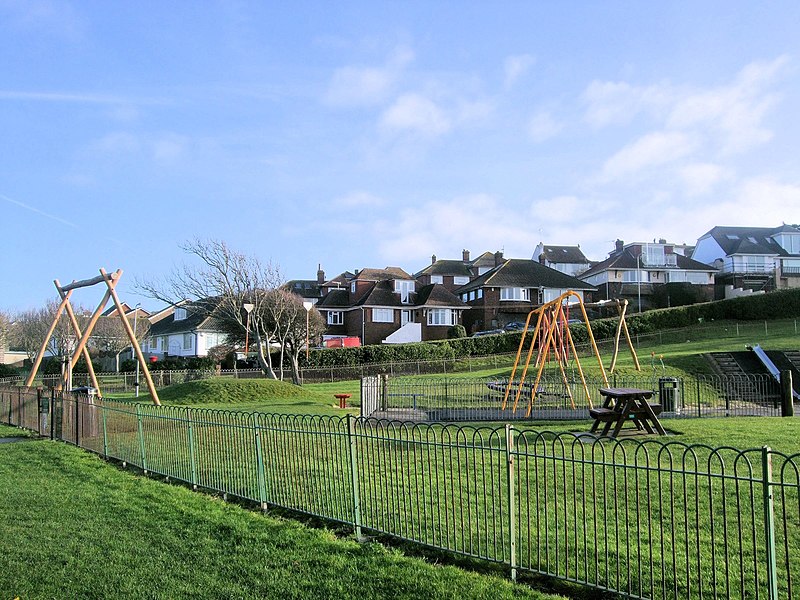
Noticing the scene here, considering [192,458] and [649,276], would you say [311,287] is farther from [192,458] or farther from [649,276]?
[192,458]

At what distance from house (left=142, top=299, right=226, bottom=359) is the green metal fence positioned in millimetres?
48045

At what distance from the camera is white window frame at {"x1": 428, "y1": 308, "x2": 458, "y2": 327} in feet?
205

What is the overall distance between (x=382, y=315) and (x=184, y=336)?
786 inches

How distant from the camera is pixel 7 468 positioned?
12.0 m

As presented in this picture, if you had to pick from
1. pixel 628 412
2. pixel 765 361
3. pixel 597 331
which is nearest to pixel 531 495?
pixel 628 412

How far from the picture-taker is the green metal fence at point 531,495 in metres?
5.43

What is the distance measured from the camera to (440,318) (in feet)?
205

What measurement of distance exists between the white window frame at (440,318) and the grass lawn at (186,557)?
53.3m

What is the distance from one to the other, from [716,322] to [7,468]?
48033mm

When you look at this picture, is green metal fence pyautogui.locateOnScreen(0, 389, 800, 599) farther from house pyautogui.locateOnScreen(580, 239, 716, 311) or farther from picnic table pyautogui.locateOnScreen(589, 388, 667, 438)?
house pyautogui.locateOnScreen(580, 239, 716, 311)

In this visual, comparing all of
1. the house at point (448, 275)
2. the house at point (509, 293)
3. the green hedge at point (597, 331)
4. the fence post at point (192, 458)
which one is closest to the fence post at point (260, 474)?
the fence post at point (192, 458)

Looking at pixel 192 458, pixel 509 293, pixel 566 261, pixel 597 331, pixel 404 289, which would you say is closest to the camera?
pixel 192 458

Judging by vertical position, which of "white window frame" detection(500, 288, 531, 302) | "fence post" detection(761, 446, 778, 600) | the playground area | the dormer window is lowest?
the playground area

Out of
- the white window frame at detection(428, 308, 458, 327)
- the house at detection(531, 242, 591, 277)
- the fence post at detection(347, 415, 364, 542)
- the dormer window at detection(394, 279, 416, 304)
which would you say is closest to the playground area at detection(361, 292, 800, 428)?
the fence post at detection(347, 415, 364, 542)
